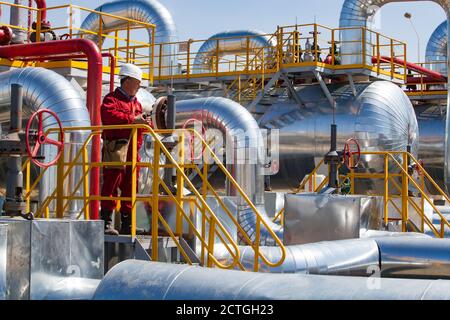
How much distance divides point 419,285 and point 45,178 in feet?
22.8

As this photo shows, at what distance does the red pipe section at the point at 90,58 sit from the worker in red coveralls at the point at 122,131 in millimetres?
647

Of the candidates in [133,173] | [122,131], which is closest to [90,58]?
[122,131]

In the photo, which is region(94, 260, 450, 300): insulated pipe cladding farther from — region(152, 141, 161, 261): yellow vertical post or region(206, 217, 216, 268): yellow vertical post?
region(206, 217, 216, 268): yellow vertical post

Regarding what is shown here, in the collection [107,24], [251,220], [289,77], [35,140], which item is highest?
[107,24]

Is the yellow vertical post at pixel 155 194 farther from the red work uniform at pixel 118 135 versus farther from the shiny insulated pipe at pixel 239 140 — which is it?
the shiny insulated pipe at pixel 239 140

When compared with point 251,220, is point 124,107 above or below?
above

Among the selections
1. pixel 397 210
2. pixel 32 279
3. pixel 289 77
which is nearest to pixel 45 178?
pixel 32 279

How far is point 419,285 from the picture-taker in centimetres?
454

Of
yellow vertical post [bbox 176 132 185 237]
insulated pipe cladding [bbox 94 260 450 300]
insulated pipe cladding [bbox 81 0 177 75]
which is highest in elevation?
insulated pipe cladding [bbox 81 0 177 75]

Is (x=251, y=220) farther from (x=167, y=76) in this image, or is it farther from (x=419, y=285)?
(x=167, y=76)

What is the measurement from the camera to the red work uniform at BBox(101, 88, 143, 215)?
7902 mm

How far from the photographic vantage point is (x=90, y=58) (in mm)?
11117

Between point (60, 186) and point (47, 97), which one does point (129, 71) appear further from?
point (47, 97)

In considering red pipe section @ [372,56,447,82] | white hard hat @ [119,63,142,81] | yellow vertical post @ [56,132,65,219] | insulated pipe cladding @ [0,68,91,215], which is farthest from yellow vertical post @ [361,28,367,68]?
yellow vertical post @ [56,132,65,219]
